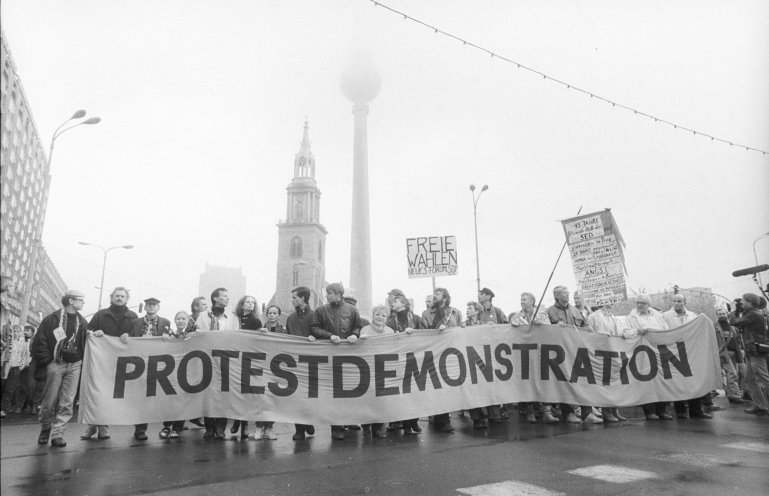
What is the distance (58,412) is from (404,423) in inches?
154

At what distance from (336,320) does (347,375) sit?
2.35ft

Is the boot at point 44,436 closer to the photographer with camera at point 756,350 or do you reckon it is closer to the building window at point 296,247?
the photographer with camera at point 756,350

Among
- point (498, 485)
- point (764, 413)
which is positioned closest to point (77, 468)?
point (498, 485)

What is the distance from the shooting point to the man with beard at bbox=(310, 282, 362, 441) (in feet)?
20.9

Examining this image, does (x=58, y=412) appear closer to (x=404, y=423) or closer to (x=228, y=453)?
(x=228, y=453)

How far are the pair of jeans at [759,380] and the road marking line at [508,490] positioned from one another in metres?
6.27

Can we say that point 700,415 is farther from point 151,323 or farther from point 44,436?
point 44,436

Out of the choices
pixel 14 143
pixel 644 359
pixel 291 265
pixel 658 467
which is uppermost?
pixel 291 265

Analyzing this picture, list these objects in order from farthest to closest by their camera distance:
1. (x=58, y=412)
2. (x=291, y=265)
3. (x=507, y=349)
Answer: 1. (x=291, y=265)
2. (x=507, y=349)
3. (x=58, y=412)

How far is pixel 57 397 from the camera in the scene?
564cm

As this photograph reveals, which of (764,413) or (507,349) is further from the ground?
(507,349)

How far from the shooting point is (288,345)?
625cm

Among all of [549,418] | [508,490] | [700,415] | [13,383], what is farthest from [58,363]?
[700,415]

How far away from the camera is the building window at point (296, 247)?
81938 millimetres
